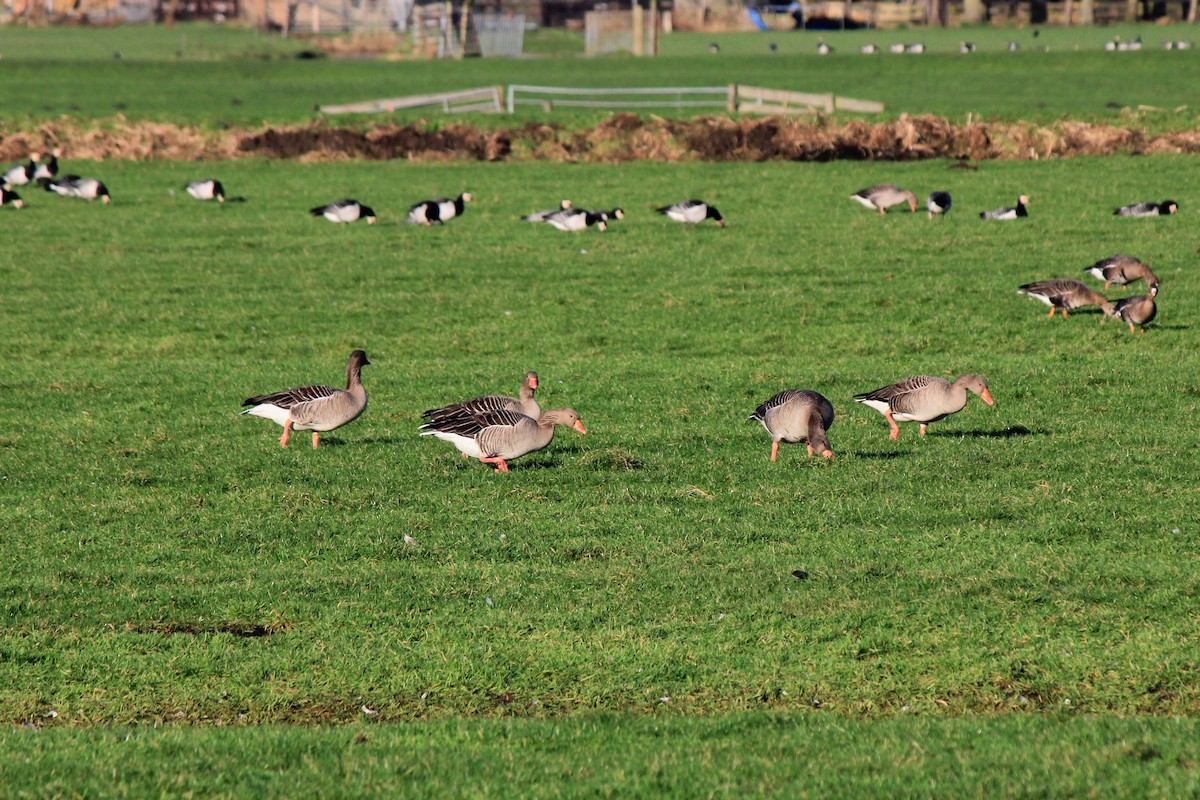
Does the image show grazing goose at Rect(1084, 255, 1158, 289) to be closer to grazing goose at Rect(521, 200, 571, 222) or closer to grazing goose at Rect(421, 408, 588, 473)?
grazing goose at Rect(521, 200, 571, 222)

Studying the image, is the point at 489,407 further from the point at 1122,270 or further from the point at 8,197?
the point at 8,197

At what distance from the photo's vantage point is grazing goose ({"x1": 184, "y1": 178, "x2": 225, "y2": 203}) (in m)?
47.3

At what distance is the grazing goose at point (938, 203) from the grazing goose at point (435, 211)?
1491 cm

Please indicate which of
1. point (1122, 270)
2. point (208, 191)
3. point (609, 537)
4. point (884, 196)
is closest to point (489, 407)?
point (609, 537)

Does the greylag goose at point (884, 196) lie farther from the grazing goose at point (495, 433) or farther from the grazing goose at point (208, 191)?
the grazing goose at point (495, 433)

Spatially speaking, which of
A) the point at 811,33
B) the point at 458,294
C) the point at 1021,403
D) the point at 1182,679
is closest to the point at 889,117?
the point at 458,294

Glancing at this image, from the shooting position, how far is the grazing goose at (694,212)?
40844mm

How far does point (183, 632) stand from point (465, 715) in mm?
3343

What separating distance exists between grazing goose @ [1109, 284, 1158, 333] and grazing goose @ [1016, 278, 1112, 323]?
47cm

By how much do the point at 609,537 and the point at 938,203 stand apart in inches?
1145

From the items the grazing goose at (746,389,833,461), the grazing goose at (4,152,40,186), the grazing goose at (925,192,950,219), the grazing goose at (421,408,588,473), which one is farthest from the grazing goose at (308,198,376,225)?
the grazing goose at (746,389,833,461)

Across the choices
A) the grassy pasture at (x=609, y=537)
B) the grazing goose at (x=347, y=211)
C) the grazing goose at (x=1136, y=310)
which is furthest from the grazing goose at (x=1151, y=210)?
the grazing goose at (x=347, y=211)

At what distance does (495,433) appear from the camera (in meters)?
17.6

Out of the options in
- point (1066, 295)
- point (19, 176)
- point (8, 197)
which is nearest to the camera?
point (1066, 295)
